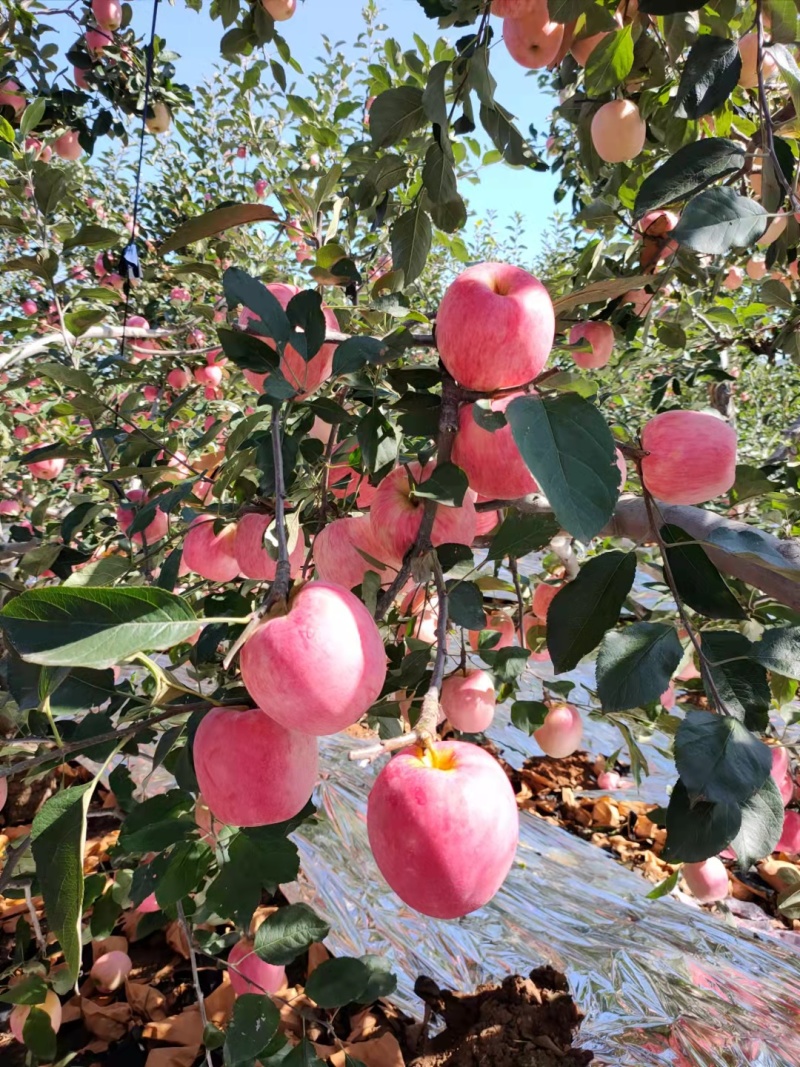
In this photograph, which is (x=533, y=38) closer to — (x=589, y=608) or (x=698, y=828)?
(x=589, y=608)

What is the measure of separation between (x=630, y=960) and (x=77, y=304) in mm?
2666

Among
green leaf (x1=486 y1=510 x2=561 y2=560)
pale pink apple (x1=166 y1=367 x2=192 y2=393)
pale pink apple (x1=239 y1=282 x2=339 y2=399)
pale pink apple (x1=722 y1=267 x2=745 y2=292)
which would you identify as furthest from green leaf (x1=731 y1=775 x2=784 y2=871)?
pale pink apple (x1=166 y1=367 x2=192 y2=393)

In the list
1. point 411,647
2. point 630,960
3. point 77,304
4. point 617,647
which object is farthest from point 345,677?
point 77,304

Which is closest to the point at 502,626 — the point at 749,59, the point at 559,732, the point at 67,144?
the point at 559,732

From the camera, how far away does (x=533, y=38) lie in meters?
0.91

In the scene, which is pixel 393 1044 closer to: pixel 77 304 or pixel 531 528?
pixel 531 528

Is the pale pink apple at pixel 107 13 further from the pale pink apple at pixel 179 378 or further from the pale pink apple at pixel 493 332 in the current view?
the pale pink apple at pixel 493 332

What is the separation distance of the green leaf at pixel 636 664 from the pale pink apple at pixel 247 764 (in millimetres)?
255

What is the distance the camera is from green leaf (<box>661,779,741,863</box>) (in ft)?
1.48

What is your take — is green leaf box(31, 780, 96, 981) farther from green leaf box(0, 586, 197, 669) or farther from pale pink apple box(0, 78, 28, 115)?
pale pink apple box(0, 78, 28, 115)

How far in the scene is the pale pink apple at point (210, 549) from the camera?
0.90 meters

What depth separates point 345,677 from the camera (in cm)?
45

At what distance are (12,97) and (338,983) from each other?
2379mm

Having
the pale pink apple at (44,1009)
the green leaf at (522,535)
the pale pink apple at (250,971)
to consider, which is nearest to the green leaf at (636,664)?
the green leaf at (522,535)
